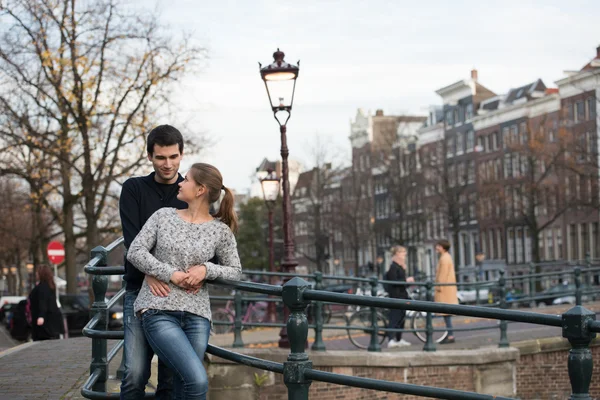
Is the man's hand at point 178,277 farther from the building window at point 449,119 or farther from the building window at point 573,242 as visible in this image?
the building window at point 449,119

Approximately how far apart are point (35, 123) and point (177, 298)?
22.8m

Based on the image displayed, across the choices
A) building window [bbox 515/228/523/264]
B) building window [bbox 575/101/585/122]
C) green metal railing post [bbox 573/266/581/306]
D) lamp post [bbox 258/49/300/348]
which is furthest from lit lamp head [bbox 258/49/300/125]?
building window [bbox 515/228/523/264]

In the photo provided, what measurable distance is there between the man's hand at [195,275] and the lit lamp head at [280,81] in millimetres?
10498

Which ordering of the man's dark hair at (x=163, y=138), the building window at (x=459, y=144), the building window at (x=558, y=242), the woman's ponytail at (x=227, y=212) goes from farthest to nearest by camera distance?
the building window at (x=459, y=144) < the building window at (x=558, y=242) < the man's dark hair at (x=163, y=138) < the woman's ponytail at (x=227, y=212)

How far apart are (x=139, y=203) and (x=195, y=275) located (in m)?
0.58

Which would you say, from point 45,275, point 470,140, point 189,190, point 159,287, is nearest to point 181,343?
point 159,287

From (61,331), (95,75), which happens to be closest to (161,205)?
(61,331)

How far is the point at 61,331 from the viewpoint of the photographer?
15195 millimetres

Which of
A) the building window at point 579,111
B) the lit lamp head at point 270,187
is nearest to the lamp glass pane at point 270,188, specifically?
the lit lamp head at point 270,187

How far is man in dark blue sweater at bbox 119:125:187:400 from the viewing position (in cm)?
504

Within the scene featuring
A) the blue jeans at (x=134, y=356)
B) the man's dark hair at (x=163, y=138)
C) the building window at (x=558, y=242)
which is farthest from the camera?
the building window at (x=558, y=242)

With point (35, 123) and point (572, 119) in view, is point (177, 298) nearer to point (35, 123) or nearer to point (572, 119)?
point (35, 123)

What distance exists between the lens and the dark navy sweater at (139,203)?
5.16 m

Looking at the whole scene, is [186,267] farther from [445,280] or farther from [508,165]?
[508,165]
